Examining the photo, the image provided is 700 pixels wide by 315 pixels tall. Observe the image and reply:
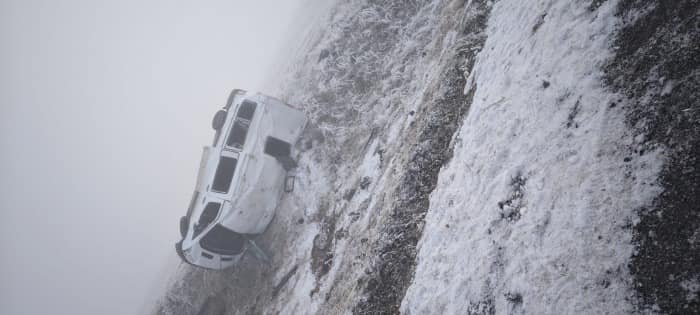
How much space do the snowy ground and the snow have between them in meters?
0.01

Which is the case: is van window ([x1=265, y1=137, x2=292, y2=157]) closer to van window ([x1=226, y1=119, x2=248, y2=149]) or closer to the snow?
van window ([x1=226, y1=119, x2=248, y2=149])

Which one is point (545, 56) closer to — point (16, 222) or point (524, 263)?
point (524, 263)

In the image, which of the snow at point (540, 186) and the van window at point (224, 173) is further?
the van window at point (224, 173)

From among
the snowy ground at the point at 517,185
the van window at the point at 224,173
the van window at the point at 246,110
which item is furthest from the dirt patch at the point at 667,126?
the van window at the point at 224,173

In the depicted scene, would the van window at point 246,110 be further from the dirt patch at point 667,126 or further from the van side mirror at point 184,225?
the dirt patch at point 667,126

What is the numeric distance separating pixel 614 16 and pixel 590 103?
1121 mm

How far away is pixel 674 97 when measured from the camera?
2674 mm

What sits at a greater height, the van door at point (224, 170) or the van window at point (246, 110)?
the van window at point (246, 110)

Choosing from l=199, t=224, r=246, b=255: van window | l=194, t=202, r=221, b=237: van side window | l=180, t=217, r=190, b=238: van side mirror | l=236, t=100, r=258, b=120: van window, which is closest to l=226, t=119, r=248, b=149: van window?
l=236, t=100, r=258, b=120: van window

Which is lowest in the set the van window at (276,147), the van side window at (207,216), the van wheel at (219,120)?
the van side window at (207,216)

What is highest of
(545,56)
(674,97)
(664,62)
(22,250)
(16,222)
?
(16,222)

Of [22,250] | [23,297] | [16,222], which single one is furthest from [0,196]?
[23,297]

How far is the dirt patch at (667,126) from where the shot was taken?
229cm

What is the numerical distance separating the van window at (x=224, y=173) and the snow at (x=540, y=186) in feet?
20.3
